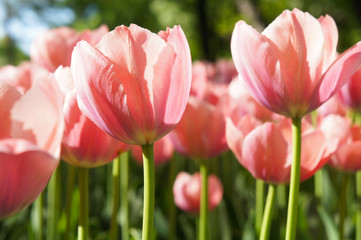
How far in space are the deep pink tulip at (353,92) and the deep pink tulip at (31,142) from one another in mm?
705

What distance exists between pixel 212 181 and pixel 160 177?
772 mm

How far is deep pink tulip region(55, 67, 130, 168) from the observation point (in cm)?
52

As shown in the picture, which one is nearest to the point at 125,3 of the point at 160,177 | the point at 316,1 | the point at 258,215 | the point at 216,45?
the point at 216,45

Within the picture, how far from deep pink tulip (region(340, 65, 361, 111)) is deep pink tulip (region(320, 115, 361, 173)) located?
0.39 ft

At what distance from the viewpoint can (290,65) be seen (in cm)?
52

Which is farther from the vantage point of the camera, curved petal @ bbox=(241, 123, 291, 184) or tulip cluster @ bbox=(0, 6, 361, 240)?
curved petal @ bbox=(241, 123, 291, 184)

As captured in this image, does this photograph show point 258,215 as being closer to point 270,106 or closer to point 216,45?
point 270,106

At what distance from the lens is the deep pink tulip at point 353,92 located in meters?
0.90

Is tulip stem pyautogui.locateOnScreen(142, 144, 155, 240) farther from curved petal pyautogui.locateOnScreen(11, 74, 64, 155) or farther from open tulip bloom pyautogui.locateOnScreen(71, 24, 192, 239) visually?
curved petal pyautogui.locateOnScreen(11, 74, 64, 155)

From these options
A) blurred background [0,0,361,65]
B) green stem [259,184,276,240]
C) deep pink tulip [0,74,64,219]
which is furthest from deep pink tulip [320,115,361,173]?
blurred background [0,0,361,65]

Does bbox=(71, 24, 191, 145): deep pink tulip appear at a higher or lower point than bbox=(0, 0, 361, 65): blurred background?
lower

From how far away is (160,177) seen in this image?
1.82 m

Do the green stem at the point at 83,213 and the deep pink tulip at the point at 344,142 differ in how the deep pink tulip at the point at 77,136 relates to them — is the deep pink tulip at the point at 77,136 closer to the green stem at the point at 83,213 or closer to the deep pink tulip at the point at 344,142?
the green stem at the point at 83,213

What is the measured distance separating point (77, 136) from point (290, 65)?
0.88 feet
